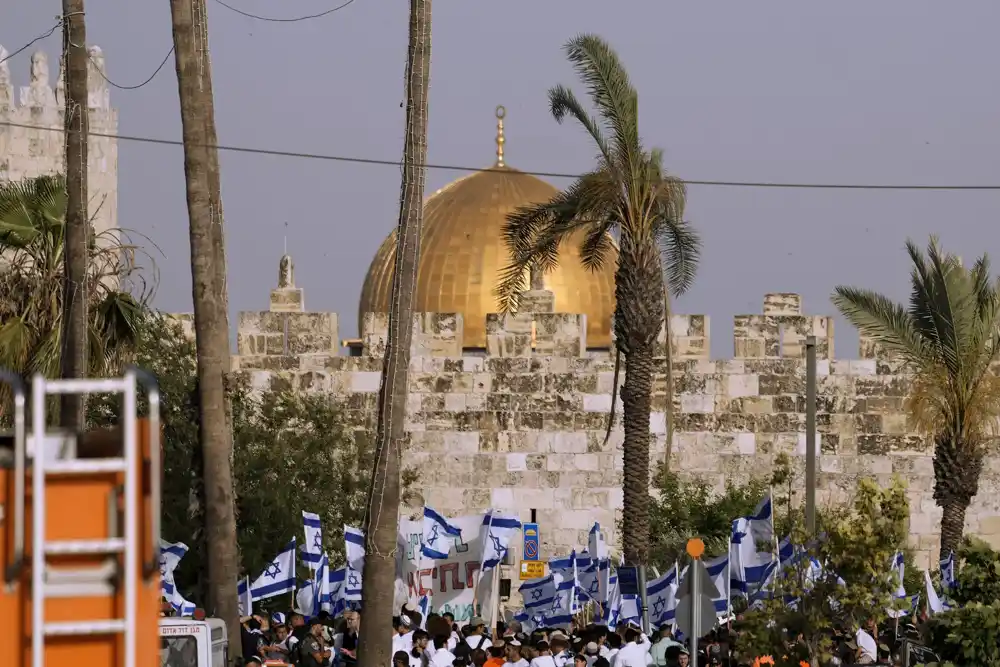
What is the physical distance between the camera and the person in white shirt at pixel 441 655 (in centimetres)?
1459

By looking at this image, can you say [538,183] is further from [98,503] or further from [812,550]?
[98,503]

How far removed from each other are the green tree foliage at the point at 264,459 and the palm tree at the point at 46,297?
2607mm

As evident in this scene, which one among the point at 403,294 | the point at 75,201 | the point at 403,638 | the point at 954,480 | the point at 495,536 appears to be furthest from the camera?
the point at 954,480

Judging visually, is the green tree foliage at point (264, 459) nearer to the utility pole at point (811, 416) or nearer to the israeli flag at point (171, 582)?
the israeli flag at point (171, 582)

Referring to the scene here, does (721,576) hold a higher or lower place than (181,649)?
lower

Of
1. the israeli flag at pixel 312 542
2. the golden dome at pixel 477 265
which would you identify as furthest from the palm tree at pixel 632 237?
the golden dome at pixel 477 265

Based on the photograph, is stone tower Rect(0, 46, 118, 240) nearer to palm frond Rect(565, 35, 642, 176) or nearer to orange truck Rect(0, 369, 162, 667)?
palm frond Rect(565, 35, 642, 176)

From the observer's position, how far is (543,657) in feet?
45.2

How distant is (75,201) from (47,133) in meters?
18.5

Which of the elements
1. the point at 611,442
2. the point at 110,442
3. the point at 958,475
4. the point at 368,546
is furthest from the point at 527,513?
the point at 110,442

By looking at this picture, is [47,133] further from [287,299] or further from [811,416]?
[811,416]

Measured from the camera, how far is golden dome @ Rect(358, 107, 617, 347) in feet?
120

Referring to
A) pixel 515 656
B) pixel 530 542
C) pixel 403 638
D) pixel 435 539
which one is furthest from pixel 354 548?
pixel 530 542

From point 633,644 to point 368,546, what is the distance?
89.2 inches
